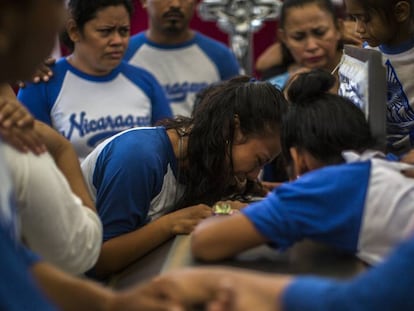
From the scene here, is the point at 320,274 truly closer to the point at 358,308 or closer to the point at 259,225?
the point at 259,225

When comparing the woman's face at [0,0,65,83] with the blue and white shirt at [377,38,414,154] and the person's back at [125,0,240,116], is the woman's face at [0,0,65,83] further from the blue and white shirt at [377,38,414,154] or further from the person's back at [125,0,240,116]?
the person's back at [125,0,240,116]

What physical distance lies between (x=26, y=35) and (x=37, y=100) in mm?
1688

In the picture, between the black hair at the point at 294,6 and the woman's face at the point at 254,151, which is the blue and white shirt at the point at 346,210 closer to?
the woman's face at the point at 254,151

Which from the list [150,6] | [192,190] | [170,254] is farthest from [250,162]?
[150,6]

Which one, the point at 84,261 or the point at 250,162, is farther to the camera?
the point at 250,162

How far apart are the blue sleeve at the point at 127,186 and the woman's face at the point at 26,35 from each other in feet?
2.62

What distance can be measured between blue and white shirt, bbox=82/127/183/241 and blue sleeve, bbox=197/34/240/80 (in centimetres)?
147

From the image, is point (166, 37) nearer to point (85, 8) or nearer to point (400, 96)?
point (85, 8)

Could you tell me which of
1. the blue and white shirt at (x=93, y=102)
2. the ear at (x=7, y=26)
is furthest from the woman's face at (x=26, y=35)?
the blue and white shirt at (x=93, y=102)

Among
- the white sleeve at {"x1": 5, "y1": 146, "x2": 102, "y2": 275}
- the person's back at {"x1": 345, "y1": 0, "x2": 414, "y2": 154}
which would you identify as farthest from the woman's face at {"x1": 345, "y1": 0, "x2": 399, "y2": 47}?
the white sleeve at {"x1": 5, "y1": 146, "x2": 102, "y2": 275}

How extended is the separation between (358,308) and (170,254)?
0.56 m

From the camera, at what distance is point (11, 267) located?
3.36 ft

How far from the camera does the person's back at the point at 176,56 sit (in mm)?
3295

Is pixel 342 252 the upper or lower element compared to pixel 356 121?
lower
